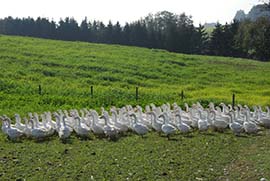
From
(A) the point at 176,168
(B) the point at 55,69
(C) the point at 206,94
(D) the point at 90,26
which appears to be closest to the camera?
(A) the point at 176,168

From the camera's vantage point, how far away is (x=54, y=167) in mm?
11922

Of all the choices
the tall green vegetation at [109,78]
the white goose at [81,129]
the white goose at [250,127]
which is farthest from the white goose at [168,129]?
the tall green vegetation at [109,78]

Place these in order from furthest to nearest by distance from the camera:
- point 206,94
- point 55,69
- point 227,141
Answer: point 55,69 < point 206,94 < point 227,141

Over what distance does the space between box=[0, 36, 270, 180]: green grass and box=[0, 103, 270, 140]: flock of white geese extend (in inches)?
16.6

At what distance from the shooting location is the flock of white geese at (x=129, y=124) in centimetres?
1603

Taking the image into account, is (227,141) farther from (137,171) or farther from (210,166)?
(137,171)

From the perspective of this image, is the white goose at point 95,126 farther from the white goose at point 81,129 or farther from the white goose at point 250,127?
the white goose at point 250,127

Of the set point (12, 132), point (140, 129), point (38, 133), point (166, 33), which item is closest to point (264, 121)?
point (140, 129)

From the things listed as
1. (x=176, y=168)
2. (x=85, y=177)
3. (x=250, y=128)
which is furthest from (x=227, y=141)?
(x=85, y=177)

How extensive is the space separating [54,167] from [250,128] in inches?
339

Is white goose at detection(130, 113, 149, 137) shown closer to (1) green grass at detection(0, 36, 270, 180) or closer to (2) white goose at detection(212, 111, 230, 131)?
(1) green grass at detection(0, 36, 270, 180)

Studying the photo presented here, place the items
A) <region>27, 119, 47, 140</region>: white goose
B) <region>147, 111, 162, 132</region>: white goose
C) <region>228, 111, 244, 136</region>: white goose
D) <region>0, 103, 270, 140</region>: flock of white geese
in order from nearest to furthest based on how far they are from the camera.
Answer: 1. <region>27, 119, 47, 140</region>: white goose
2. <region>0, 103, 270, 140</region>: flock of white geese
3. <region>147, 111, 162, 132</region>: white goose
4. <region>228, 111, 244, 136</region>: white goose

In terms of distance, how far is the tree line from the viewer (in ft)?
235

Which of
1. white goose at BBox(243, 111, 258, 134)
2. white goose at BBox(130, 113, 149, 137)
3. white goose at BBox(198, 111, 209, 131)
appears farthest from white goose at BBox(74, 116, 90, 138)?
white goose at BBox(243, 111, 258, 134)
